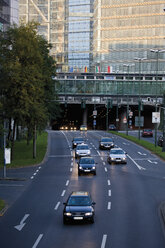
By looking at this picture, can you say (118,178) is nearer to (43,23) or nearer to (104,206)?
(104,206)

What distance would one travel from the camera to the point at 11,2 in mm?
75188

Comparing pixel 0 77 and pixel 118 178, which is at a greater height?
pixel 0 77

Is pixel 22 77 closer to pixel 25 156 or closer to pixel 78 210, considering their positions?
pixel 25 156

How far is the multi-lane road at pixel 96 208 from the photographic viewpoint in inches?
757

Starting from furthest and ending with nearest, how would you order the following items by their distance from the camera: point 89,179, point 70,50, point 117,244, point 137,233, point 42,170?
point 70,50
point 42,170
point 89,179
point 137,233
point 117,244

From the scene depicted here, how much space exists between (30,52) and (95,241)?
3087 cm

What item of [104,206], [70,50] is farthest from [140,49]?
[104,206]

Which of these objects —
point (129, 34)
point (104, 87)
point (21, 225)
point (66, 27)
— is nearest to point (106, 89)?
point (104, 87)

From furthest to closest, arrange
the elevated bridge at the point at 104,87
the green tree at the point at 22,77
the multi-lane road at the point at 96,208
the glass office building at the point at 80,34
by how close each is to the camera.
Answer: the glass office building at the point at 80,34 < the elevated bridge at the point at 104,87 < the green tree at the point at 22,77 < the multi-lane road at the point at 96,208

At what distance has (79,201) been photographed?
2292 centimetres

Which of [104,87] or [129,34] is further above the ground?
[129,34]

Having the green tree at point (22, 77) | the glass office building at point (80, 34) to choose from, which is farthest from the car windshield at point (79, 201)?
the glass office building at point (80, 34)

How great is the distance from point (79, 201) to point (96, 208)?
352 cm

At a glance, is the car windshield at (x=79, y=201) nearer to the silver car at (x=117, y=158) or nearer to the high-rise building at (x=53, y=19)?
the silver car at (x=117, y=158)
